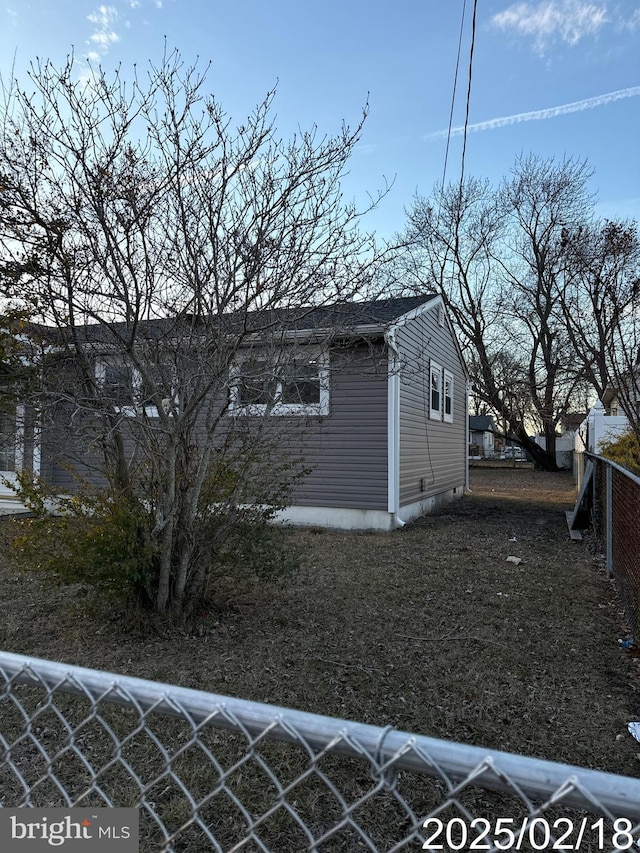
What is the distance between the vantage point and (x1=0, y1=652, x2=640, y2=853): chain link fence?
32.5 inches

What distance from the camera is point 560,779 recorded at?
77cm

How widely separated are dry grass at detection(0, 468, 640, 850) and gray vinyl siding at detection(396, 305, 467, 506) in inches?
131

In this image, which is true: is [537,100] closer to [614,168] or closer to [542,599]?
[614,168]

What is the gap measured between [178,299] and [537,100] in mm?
7204

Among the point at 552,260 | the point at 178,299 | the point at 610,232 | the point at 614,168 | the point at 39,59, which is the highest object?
the point at 552,260

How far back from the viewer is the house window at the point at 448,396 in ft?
42.2

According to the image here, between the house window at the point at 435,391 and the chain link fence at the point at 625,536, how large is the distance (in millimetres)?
4310

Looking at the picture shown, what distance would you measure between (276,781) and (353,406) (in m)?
8.16

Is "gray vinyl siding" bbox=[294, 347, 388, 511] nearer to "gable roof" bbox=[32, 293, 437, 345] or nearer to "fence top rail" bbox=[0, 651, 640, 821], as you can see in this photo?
"gable roof" bbox=[32, 293, 437, 345]

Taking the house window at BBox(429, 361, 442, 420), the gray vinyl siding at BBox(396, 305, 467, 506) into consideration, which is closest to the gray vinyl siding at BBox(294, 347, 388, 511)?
the gray vinyl siding at BBox(396, 305, 467, 506)

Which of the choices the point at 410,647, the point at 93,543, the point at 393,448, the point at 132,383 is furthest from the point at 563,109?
the point at 93,543

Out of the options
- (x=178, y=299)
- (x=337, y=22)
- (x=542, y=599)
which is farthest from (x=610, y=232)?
(x=178, y=299)

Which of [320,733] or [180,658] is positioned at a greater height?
[320,733]

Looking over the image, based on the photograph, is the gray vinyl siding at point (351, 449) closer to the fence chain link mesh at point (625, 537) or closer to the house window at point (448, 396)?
the fence chain link mesh at point (625, 537)
